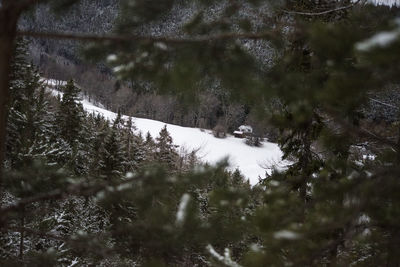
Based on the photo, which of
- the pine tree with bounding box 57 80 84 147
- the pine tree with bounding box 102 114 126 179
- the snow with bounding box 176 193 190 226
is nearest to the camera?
the snow with bounding box 176 193 190 226

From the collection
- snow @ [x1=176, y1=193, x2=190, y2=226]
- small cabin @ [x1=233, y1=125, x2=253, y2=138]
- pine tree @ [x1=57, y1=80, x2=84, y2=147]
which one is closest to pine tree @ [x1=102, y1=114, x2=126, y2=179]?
pine tree @ [x1=57, y1=80, x2=84, y2=147]

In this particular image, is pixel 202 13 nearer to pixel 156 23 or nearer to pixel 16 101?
pixel 156 23

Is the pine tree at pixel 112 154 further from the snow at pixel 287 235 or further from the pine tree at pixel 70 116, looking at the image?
the snow at pixel 287 235

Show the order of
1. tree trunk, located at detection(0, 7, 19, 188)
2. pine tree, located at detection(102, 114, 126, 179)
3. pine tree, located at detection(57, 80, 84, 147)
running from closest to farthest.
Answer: tree trunk, located at detection(0, 7, 19, 188)
pine tree, located at detection(102, 114, 126, 179)
pine tree, located at detection(57, 80, 84, 147)

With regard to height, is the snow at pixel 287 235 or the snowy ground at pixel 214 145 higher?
the snow at pixel 287 235

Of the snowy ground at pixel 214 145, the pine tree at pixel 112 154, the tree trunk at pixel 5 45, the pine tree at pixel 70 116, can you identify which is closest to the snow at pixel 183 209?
the tree trunk at pixel 5 45

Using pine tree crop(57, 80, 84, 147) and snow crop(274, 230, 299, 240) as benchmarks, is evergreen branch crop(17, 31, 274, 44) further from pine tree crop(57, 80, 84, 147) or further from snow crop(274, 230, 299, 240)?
pine tree crop(57, 80, 84, 147)

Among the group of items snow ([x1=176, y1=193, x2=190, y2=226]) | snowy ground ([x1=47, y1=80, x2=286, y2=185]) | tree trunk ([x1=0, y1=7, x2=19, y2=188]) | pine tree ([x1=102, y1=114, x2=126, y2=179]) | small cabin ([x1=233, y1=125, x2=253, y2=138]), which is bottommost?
snowy ground ([x1=47, y1=80, x2=286, y2=185])

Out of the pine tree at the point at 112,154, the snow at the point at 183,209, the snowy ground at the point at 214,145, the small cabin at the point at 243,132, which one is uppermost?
the snow at the point at 183,209

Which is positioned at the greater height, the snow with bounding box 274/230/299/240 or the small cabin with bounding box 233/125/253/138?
the snow with bounding box 274/230/299/240

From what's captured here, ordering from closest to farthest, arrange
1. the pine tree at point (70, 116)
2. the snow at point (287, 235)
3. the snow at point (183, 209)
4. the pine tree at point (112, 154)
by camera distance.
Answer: the snow at point (287, 235), the snow at point (183, 209), the pine tree at point (112, 154), the pine tree at point (70, 116)

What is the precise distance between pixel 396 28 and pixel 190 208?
1649 millimetres

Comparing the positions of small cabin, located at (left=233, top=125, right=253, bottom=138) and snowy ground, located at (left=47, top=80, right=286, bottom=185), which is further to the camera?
small cabin, located at (left=233, top=125, right=253, bottom=138)

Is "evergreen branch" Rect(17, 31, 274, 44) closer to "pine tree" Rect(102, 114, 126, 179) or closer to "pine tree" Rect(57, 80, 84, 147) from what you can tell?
"pine tree" Rect(102, 114, 126, 179)
